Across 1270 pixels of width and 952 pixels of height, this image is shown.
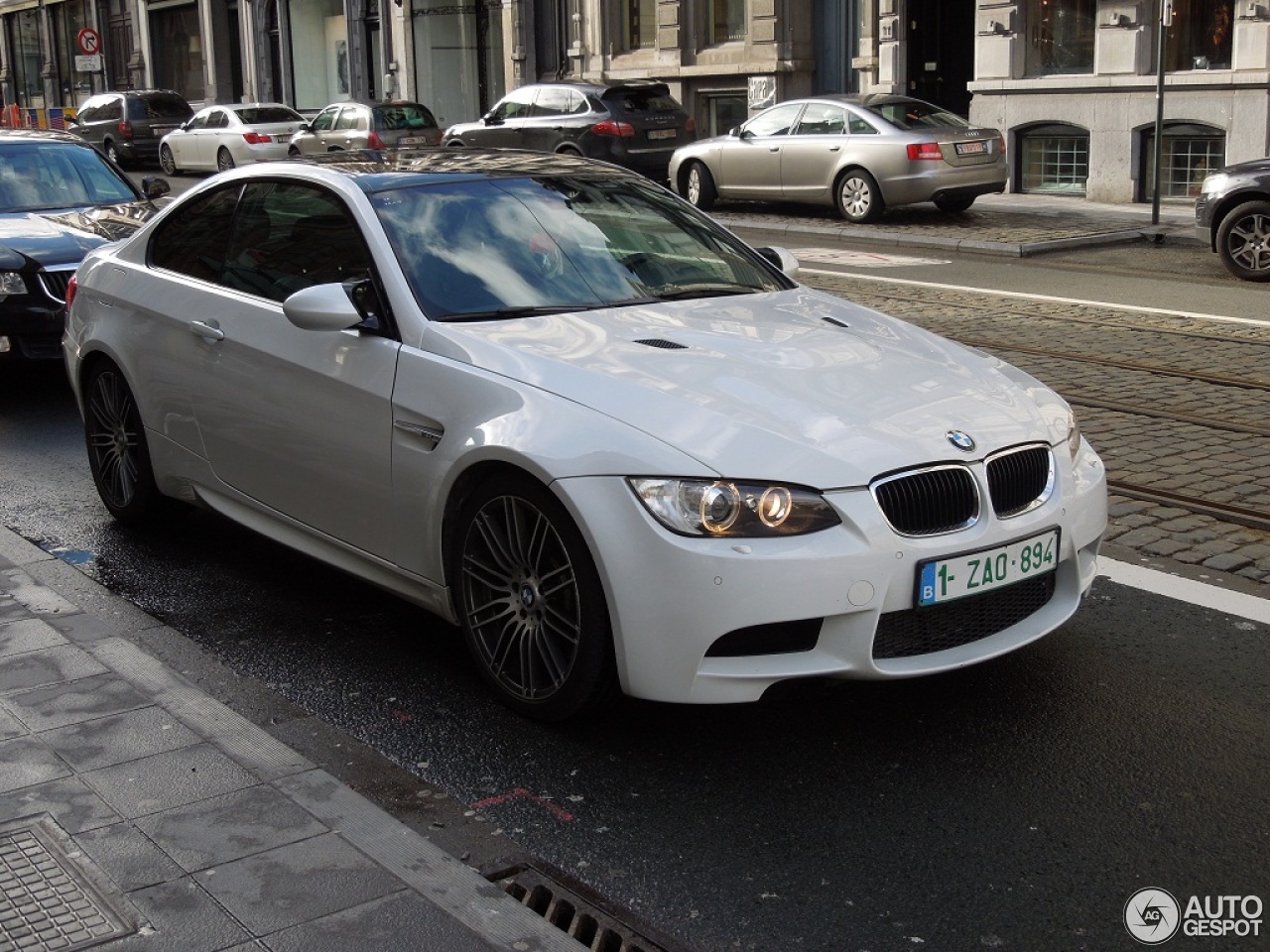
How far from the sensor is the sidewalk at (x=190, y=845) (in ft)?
10.7

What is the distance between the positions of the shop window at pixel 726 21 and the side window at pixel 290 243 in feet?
78.7

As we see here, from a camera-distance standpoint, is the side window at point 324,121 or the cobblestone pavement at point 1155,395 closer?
the cobblestone pavement at point 1155,395

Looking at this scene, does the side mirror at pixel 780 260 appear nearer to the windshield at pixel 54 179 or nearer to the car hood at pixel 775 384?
the car hood at pixel 775 384

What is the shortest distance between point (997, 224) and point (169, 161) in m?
20.9

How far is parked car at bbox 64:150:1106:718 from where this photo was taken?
13.3 feet

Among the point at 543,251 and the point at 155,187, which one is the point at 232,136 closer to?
the point at 155,187

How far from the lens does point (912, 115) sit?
19250 millimetres

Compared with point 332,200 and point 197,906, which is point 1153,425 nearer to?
point 332,200

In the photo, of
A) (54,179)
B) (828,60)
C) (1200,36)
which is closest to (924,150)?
(1200,36)

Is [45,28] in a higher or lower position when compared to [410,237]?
higher

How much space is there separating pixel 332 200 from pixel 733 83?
24378 mm

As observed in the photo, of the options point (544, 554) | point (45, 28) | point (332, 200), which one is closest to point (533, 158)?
point (332, 200)

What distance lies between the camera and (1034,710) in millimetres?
4582

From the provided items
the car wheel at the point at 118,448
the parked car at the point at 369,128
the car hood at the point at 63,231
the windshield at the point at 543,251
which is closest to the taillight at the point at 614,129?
the parked car at the point at 369,128
